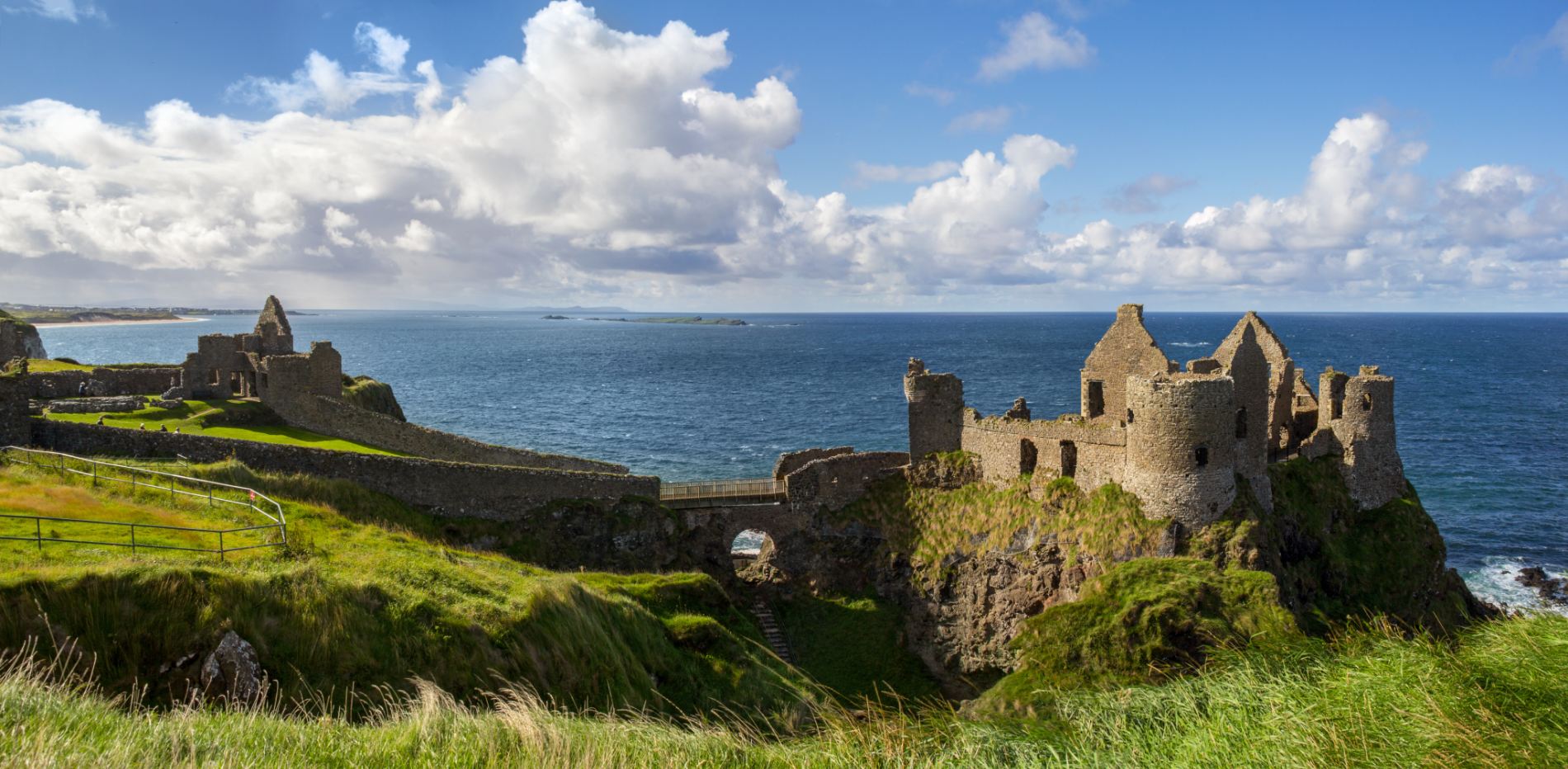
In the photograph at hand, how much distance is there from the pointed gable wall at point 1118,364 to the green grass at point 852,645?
38.8ft

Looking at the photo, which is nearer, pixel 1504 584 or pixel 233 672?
pixel 233 672

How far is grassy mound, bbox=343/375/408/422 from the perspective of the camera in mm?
43750

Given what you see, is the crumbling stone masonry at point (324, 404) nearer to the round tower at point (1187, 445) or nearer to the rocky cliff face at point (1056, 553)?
the rocky cliff face at point (1056, 553)

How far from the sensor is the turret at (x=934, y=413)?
117ft

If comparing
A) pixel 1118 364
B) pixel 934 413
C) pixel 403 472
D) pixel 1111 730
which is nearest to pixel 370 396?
pixel 403 472

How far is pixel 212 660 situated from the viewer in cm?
1458

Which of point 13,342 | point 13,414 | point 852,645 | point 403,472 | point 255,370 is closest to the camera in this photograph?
point 13,414

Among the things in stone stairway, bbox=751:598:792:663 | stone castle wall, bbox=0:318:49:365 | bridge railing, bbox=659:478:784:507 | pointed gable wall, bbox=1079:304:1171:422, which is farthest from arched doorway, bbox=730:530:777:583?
stone castle wall, bbox=0:318:49:365

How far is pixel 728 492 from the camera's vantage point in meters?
35.6

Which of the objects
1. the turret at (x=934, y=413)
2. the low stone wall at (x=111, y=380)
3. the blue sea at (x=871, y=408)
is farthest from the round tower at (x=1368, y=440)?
the low stone wall at (x=111, y=380)

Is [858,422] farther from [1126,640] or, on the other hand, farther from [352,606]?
[352,606]

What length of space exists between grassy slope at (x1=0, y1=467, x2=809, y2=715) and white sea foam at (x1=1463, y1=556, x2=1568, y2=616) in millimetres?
35958

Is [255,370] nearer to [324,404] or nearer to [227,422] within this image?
[227,422]

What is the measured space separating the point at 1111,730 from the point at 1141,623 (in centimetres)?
1614
